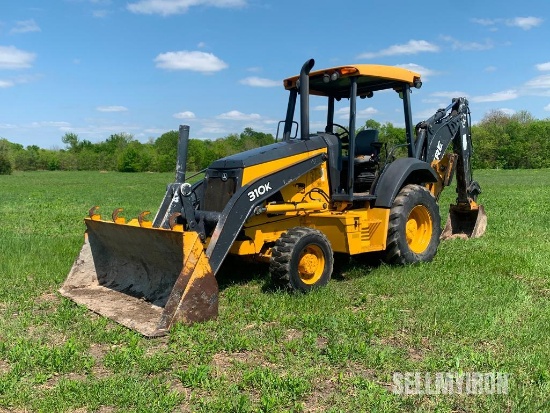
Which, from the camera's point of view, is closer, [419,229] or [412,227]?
[412,227]

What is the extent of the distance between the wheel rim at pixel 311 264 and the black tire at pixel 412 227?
4.54 feet

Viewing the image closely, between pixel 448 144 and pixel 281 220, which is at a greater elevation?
pixel 448 144

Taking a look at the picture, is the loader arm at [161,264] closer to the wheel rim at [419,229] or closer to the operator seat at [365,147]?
the operator seat at [365,147]

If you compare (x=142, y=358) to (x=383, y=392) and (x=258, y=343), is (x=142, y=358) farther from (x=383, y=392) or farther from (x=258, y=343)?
(x=383, y=392)

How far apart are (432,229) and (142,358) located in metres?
5.19

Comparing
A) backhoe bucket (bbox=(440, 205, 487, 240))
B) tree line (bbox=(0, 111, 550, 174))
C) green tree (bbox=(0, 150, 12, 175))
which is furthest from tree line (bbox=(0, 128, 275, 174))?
backhoe bucket (bbox=(440, 205, 487, 240))

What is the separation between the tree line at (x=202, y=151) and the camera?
67.2 m

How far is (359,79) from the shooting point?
7496 millimetres

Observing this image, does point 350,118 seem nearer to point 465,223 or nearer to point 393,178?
point 393,178

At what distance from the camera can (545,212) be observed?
14539 mm

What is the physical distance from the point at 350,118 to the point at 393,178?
3.49 feet

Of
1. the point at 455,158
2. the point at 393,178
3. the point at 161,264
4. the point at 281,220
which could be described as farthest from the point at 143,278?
the point at 455,158

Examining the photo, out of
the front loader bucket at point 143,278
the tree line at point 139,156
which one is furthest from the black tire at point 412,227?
the tree line at point 139,156

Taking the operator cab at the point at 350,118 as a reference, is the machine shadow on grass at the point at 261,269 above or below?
below
